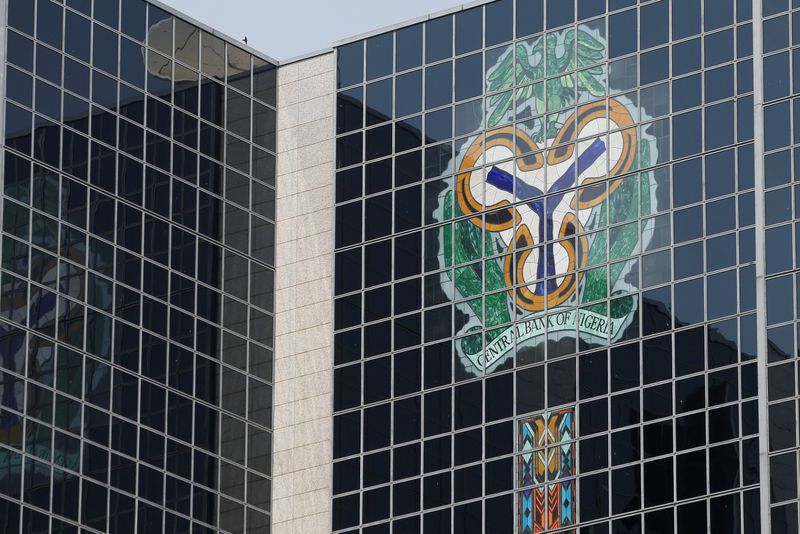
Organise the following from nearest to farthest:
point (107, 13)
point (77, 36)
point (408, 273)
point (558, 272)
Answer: point (558, 272) < point (77, 36) < point (107, 13) < point (408, 273)

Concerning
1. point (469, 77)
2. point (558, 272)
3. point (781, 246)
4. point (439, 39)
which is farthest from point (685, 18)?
point (439, 39)

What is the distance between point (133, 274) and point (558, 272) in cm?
1758

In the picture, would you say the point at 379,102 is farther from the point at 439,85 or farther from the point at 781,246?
the point at 781,246

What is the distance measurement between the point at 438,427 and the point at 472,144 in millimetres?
12369

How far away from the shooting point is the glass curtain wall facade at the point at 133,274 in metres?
105

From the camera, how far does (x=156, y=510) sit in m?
108

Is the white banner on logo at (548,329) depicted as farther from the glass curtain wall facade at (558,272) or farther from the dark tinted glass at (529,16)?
the dark tinted glass at (529,16)

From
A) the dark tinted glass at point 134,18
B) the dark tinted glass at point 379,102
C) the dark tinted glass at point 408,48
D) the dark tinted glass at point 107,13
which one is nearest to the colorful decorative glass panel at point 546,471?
the dark tinted glass at point 379,102

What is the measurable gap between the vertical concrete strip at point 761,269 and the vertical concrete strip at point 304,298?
20.6 meters

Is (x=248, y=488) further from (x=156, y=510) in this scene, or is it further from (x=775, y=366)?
(x=775, y=366)

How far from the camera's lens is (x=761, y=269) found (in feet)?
337

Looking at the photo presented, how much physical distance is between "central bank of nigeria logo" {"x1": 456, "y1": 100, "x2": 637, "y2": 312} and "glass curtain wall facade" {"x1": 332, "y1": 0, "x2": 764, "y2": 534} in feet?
0.28

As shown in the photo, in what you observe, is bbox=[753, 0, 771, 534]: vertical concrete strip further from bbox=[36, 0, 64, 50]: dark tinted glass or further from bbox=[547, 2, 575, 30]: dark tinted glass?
bbox=[36, 0, 64, 50]: dark tinted glass

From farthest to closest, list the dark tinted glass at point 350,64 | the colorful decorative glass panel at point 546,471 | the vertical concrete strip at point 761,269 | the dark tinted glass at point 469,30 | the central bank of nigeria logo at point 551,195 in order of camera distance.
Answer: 1. the dark tinted glass at point 350,64
2. the dark tinted glass at point 469,30
3. the central bank of nigeria logo at point 551,195
4. the colorful decorative glass panel at point 546,471
5. the vertical concrete strip at point 761,269
